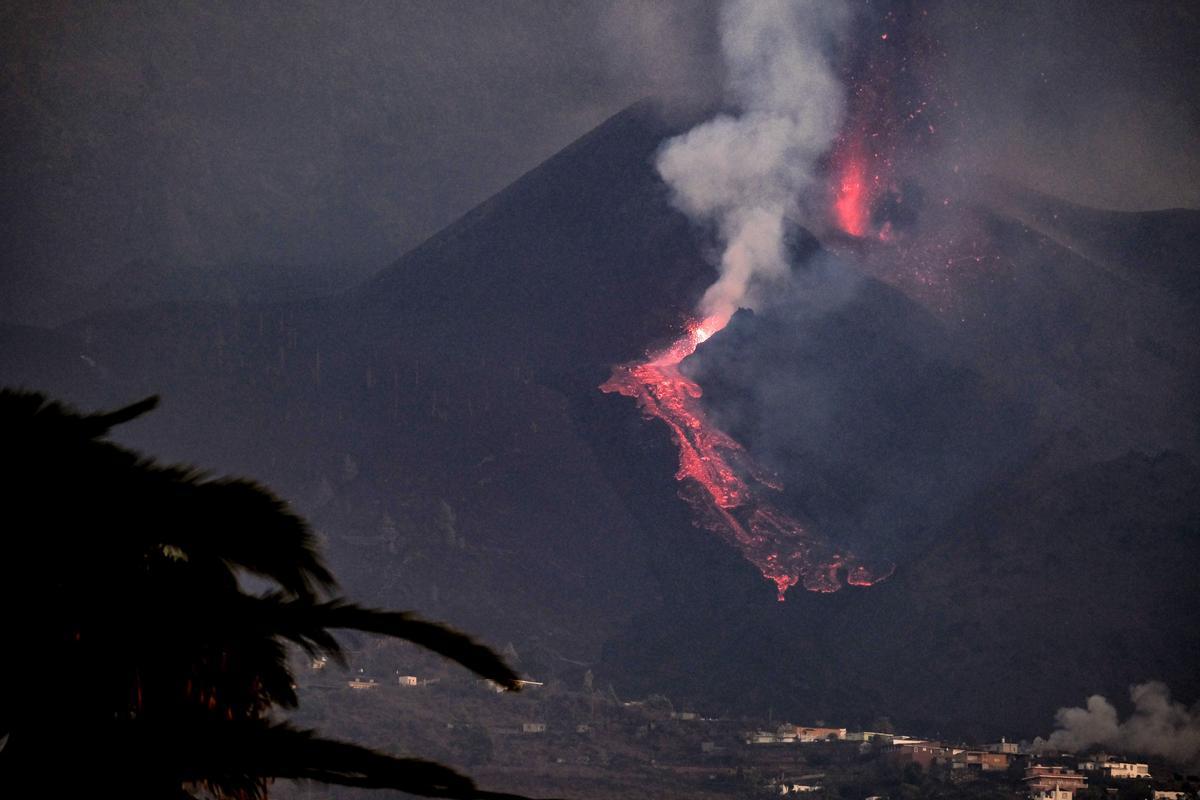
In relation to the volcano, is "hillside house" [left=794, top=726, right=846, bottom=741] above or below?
below

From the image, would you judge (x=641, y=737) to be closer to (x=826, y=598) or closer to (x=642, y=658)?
(x=642, y=658)

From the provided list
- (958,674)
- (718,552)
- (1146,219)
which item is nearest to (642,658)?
(718,552)

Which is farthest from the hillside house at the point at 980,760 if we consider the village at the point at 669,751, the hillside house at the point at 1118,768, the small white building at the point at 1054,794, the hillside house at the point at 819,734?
the hillside house at the point at 819,734

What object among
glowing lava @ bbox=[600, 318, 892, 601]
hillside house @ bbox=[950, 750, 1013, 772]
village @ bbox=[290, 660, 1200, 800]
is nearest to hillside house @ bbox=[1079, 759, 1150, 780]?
village @ bbox=[290, 660, 1200, 800]

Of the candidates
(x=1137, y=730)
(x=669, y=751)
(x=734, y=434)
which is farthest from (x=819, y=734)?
(x=734, y=434)

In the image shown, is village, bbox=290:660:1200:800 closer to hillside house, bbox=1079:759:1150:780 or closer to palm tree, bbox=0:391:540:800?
hillside house, bbox=1079:759:1150:780

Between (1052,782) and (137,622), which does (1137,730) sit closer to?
(1052,782)
